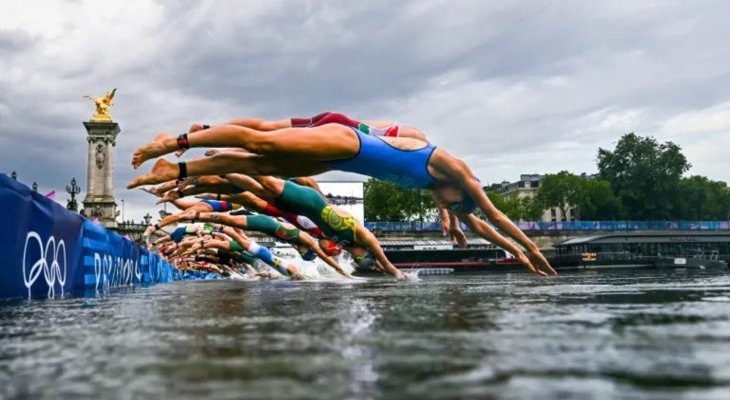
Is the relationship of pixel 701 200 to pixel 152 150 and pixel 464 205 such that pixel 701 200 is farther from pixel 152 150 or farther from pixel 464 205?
pixel 152 150

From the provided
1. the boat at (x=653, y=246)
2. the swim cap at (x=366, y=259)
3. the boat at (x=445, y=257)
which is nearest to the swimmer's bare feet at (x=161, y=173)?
the swim cap at (x=366, y=259)

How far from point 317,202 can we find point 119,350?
1176 centimetres

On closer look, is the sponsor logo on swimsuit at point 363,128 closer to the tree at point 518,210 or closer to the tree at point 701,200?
the tree at point 518,210

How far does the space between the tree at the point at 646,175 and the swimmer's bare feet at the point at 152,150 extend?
95987 mm

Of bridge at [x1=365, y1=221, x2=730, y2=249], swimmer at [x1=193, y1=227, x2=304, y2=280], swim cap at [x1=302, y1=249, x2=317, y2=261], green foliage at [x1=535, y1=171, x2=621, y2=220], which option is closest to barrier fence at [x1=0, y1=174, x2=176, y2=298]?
swim cap at [x1=302, y1=249, x2=317, y2=261]

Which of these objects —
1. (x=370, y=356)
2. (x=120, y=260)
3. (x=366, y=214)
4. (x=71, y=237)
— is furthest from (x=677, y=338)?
(x=366, y=214)

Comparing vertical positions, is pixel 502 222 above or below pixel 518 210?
below

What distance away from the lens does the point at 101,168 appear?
6669cm

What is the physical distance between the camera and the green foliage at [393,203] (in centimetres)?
9588

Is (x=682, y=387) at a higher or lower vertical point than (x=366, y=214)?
lower

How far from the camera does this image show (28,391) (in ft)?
6.10

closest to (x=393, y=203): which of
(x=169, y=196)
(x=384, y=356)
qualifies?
(x=169, y=196)

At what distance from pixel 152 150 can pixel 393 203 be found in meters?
88.5

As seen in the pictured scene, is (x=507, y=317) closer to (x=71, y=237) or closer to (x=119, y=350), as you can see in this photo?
(x=119, y=350)
